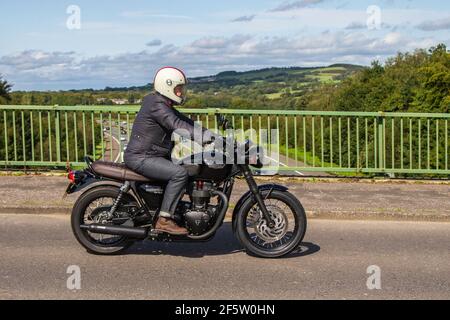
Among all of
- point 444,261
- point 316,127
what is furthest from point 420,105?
point 444,261

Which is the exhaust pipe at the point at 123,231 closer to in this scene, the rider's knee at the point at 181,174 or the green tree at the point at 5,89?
the rider's knee at the point at 181,174

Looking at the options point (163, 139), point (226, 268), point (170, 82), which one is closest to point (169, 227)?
point (226, 268)

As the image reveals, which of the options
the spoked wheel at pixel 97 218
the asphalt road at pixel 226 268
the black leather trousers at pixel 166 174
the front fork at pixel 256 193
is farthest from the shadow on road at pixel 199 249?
the black leather trousers at pixel 166 174

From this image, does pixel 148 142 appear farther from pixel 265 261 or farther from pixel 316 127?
pixel 316 127

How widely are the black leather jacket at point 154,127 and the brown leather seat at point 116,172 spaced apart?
6.4 inches

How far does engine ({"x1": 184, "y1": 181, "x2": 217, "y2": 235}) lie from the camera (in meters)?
6.96

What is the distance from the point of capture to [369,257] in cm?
733

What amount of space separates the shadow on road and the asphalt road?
1cm

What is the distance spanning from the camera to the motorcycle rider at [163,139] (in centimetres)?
689

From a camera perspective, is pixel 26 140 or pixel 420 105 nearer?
pixel 26 140

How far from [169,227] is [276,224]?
116cm

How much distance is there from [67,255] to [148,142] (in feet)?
4.95

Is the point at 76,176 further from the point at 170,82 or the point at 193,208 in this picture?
the point at 170,82

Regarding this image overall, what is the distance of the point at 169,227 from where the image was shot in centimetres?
696
